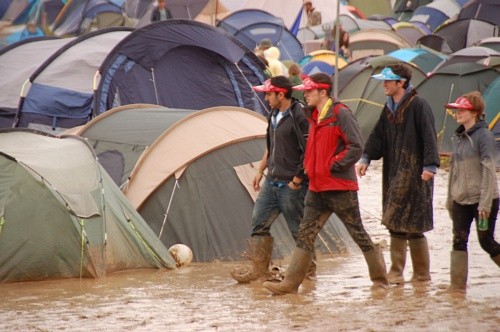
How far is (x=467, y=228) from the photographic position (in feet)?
28.7

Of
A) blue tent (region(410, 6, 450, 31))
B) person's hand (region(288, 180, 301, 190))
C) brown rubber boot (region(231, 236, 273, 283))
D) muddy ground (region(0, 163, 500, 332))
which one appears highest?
blue tent (region(410, 6, 450, 31))

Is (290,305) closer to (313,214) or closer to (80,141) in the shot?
(313,214)

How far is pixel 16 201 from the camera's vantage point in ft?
33.4

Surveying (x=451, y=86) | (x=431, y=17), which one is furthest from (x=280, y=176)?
(x=431, y=17)

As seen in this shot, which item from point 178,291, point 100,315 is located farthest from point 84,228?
point 100,315

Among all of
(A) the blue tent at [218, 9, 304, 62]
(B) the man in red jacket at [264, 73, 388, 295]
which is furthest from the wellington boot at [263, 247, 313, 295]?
(A) the blue tent at [218, 9, 304, 62]

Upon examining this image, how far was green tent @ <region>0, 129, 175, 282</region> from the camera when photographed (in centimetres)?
1007

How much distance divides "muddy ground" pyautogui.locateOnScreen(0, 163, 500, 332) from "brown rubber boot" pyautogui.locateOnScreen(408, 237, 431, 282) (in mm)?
127

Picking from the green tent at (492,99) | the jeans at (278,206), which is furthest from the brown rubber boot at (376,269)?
the green tent at (492,99)

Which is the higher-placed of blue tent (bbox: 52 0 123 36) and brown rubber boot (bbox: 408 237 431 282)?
blue tent (bbox: 52 0 123 36)

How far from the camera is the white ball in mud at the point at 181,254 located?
10.9m

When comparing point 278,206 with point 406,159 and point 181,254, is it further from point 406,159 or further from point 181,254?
point 181,254

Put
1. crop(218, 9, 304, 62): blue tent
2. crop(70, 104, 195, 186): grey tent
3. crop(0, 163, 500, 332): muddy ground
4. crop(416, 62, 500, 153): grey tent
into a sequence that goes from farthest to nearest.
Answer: crop(218, 9, 304, 62): blue tent, crop(416, 62, 500, 153): grey tent, crop(70, 104, 195, 186): grey tent, crop(0, 163, 500, 332): muddy ground

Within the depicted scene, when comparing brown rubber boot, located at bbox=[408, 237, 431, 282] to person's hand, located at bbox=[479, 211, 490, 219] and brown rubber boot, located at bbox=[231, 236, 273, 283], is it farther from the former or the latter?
brown rubber boot, located at bbox=[231, 236, 273, 283]
